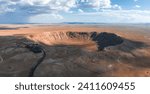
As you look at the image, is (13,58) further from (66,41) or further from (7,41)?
(66,41)

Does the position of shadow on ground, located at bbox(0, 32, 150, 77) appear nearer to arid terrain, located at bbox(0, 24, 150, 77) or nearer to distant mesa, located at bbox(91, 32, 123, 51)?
arid terrain, located at bbox(0, 24, 150, 77)

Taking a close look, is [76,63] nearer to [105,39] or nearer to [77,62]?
[77,62]

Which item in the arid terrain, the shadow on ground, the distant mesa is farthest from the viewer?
the distant mesa

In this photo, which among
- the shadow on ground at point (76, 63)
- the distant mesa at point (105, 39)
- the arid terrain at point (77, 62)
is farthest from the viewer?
the distant mesa at point (105, 39)

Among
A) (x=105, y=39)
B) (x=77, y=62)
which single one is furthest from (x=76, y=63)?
(x=105, y=39)

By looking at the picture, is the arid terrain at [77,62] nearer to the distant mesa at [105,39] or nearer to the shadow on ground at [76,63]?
the shadow on ground at [76,63]

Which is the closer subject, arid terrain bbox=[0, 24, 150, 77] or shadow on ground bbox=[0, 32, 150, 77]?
arid terrain bbox=[0, 24, 150, 77]

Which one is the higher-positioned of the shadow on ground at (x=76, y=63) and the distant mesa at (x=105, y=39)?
the shadow on ground at (x=76, y=63)

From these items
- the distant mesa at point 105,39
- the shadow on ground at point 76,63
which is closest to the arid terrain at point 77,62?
the shadow on ground at point 76,63

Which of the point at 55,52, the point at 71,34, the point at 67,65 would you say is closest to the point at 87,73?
the point at 67,65

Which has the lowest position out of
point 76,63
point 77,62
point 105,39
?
point 105,39

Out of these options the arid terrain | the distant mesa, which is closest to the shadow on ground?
the arid terrain
